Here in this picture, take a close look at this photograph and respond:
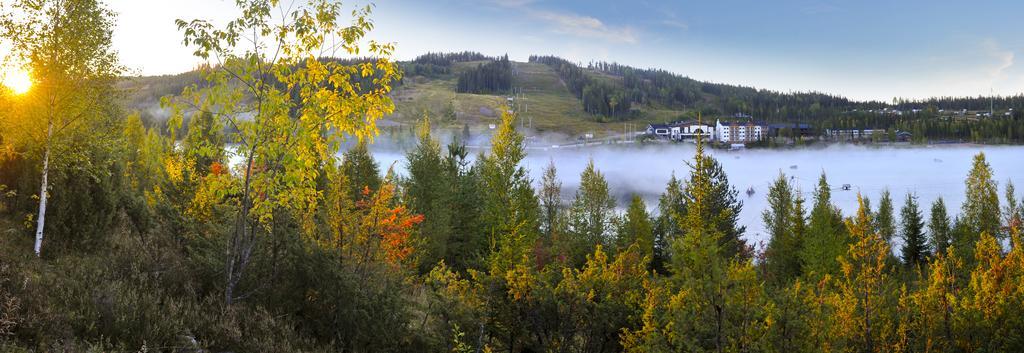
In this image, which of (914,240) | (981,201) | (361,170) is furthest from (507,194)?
(914,240)

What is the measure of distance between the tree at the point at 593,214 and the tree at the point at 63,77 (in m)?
29.1

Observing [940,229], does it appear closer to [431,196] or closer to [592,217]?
[592,217]

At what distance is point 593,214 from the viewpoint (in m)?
51.3

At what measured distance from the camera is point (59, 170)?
14516mm

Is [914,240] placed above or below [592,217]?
below

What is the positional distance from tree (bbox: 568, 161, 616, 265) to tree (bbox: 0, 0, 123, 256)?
2911cm

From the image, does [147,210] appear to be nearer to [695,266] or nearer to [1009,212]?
[695,266]

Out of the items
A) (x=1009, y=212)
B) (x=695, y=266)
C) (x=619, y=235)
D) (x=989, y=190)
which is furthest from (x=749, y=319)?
(x=1009, y=212)

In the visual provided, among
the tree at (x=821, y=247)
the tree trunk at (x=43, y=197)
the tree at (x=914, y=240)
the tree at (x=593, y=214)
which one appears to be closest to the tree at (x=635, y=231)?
the tree at (x=593, y=214)

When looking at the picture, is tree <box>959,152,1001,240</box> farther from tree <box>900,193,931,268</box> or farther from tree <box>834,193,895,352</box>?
tree <box>834,193,895,352</box>

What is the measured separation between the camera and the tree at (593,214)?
1652 inches

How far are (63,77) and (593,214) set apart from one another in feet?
139

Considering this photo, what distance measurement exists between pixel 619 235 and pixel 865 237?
31.8 metres

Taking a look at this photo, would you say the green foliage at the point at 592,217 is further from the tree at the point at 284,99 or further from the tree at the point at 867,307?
the tree at the point at 284,99
